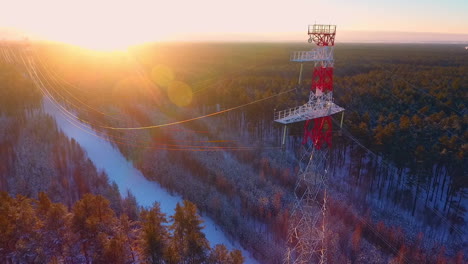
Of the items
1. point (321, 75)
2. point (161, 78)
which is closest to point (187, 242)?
point (321, 75)

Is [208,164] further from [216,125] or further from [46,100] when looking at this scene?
[46,100]

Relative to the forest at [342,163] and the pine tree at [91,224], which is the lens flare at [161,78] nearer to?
the forest at [342,163]

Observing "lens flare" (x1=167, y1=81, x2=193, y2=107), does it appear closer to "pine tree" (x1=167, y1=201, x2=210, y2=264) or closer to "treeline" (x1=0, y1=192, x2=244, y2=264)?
"treeline" (x1=0, y1=192, x2=244, y2=264)

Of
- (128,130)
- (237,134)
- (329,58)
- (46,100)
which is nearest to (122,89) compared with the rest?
(46,100)

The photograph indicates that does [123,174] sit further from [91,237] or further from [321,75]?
[321,75]

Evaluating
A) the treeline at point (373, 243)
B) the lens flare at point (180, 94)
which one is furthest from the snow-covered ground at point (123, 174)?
the lens flare at point (180, 94)
